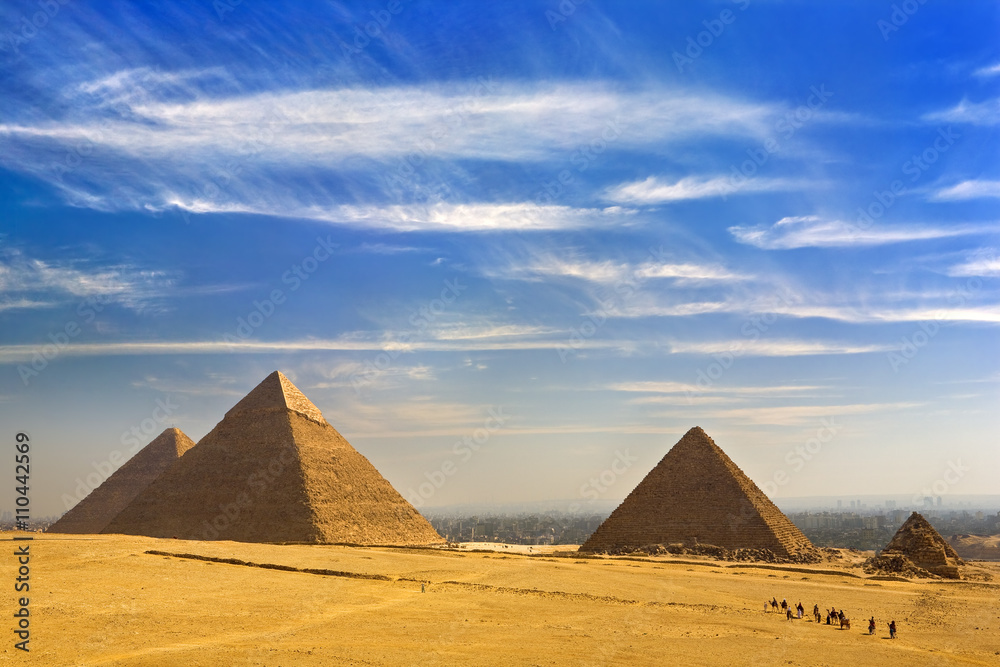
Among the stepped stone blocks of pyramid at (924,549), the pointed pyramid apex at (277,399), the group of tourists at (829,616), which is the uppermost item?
the pointed pyramid apex at (277,399)

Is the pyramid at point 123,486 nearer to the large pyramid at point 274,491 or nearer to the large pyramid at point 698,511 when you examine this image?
the large pyramid at point 274,491

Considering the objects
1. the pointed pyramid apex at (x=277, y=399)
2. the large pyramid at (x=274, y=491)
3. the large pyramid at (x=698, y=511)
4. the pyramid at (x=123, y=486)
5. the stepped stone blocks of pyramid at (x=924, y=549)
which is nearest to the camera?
the stepped stone blocks of pyramid at (x=924, y=549)

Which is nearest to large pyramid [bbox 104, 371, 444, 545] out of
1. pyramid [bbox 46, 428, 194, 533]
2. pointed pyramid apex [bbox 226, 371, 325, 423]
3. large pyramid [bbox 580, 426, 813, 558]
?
pointed pyramid apex [bbox 226, 371, 325, 423]

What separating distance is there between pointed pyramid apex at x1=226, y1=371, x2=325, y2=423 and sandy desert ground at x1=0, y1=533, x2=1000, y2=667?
49.0 feet

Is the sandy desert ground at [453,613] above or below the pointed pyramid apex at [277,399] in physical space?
below

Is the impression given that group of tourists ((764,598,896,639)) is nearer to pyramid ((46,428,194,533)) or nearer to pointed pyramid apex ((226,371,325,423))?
pointed pyramid apex ((226,371,325,423))

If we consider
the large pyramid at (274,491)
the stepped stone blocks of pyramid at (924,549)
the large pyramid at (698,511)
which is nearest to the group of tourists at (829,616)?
the large pyramid at (698,511)

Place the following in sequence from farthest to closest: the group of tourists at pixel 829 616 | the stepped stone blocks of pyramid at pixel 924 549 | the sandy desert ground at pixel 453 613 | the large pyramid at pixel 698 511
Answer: the large pyramid at pixel 698 511, the stepped stone blocks of pyramid at pixel 924 549, the group of tourists at pixel 829 616, the sandy desert ground at pixel 453 613

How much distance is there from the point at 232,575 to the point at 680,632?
616 inches

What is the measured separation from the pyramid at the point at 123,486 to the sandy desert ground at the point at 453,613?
27.7m

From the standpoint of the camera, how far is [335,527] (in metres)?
40.4

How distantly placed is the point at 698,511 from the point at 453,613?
70.4 ft

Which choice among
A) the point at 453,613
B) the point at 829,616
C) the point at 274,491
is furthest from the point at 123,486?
the point at 829,616

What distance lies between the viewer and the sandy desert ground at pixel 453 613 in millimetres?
15336
